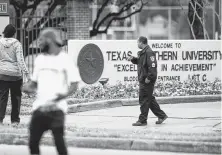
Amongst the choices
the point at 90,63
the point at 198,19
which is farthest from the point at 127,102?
the point at 198,19

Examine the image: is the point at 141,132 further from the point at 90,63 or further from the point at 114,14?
the point at 114,14

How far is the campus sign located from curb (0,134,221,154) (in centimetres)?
740

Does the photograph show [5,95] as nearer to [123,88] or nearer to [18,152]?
[18,152]

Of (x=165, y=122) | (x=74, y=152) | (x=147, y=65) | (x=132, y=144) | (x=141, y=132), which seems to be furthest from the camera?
(x=165, y=122)

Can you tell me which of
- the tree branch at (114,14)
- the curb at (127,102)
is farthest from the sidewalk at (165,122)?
the tree branch at (114,14)

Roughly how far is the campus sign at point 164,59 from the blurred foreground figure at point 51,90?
410 inches

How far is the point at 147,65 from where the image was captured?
37.0 feet

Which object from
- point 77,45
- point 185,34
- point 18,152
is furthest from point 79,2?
point 185,34

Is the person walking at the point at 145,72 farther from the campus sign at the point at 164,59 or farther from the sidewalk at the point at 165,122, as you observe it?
the campus sign at the point at 164,59

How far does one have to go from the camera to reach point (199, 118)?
12.6 metres

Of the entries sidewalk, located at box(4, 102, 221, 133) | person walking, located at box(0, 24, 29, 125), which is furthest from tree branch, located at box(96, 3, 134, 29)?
person walking, located at box(0, 24, 29, 125)

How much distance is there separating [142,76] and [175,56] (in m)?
7.44

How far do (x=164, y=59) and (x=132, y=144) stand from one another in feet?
30.3

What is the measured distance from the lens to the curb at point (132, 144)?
9.07 m
